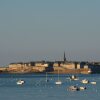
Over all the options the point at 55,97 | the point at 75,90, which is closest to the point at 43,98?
the point at 55,97

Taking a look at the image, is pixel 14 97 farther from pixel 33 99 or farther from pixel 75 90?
pixel 75 90

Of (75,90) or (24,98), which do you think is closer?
(24,98)

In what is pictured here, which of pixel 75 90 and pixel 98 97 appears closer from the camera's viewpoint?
pixel 98 97

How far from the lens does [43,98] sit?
8562cm

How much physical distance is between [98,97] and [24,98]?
8.56m

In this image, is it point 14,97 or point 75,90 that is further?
point 75,90

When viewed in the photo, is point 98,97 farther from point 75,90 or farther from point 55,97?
point 75,90

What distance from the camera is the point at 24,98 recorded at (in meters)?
85.4

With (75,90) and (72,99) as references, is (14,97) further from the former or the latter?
(75,90)

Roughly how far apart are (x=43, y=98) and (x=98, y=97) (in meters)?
6.37

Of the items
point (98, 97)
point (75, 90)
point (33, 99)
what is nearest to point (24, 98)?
point (33, 99)

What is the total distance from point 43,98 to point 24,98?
2195 mm

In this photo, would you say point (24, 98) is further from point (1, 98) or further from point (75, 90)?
point (75, 90)

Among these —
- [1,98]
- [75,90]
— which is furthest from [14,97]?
[75,90]
